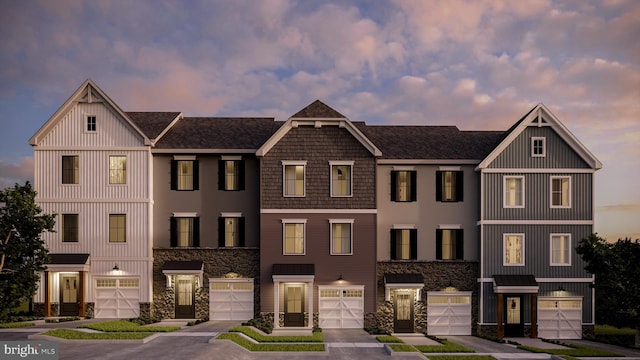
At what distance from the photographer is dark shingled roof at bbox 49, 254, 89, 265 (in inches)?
1315

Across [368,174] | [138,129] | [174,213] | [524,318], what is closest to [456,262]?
[524,318]

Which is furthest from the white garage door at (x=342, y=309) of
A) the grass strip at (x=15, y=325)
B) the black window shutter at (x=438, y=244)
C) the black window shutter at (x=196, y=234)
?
the grass strip at (x=15, y=325)

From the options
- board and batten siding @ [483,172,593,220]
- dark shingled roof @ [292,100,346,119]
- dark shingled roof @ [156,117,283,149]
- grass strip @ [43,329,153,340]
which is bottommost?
grass strip @ [43,329,153,340]

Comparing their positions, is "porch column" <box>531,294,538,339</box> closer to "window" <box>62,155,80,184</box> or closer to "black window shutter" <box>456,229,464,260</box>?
"black window shutter" <box>456,229,464,260</box>

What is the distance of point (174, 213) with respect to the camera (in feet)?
116

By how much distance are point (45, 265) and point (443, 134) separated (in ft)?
78.5

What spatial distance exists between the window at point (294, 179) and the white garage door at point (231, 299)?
→ 557 cm

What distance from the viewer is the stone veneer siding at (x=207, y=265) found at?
3469cm

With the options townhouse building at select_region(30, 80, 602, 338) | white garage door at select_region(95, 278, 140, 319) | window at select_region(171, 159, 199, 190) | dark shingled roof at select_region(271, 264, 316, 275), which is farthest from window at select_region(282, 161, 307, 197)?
white garage door at select_region(95, 278, 140, 319)

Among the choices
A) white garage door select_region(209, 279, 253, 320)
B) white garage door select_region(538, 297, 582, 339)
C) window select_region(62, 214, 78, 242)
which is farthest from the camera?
white garage door select_region(209, 279, 253, 320)

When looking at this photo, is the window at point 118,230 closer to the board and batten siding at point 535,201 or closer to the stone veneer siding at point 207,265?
the stone veneer siding at point 207,265

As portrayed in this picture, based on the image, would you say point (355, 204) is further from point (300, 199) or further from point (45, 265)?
point (45, 265)

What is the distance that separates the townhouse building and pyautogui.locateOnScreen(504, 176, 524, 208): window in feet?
0.26

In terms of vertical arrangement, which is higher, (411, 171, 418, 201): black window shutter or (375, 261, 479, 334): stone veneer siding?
(411, 171, 418, 201): black window shutter
